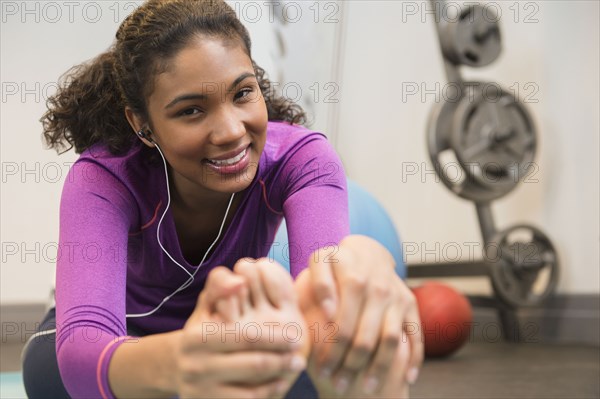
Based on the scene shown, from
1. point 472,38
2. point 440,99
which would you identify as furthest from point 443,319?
point 472,38

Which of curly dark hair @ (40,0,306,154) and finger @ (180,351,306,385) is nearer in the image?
finger @ (180,351,306,385)

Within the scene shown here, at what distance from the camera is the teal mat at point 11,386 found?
1.84m

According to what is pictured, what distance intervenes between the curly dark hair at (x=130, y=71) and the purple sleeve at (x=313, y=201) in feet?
0.58

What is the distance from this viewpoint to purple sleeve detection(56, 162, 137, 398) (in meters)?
0.88

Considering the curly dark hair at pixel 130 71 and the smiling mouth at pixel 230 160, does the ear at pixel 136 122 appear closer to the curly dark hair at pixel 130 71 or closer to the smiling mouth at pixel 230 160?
the curly dark hair at pixel 130 71

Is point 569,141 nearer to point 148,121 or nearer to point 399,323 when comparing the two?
point 148,121

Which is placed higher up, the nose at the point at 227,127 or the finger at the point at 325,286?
the nose at the point at 227,127

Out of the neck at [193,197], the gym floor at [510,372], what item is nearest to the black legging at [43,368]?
the neck at [193,197]

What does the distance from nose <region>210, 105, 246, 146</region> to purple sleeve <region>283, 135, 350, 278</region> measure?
0.13 m

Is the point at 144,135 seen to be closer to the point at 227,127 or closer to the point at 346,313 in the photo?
the point at 227,127

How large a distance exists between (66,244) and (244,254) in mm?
298

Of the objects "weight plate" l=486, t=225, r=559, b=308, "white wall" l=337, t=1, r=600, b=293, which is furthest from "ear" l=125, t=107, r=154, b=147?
"white wall" l=337, t=1, r=600, b=293

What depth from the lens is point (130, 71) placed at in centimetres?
111

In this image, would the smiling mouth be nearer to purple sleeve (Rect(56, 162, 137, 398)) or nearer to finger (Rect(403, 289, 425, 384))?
purple sleeve (Rect(56, 162, 137, 398))
